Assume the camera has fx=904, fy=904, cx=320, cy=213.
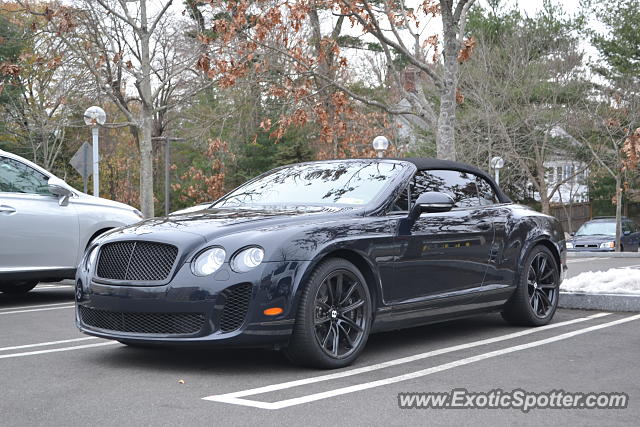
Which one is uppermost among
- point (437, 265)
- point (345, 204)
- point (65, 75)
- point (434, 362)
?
point (65, 75)

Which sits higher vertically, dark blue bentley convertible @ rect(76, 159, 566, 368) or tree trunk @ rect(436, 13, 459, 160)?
tree trunk @ rect(436, 13, 459, 160)

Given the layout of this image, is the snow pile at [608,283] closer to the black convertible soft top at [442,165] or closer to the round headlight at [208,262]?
the black convertible soft top at [442,165]

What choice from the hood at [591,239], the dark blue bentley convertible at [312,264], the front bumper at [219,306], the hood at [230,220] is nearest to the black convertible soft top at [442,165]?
the dark blue bentley convertible at [312,264]

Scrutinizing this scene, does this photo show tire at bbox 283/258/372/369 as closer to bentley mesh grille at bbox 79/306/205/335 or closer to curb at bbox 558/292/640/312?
bentley mesh grille at bbox 79/306/205/335

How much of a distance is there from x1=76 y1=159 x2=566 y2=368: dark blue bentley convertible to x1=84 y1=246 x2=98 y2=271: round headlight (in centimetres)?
1

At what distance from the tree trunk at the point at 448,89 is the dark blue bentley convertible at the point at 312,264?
461cm

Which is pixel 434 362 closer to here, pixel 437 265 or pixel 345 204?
pixel 437 265

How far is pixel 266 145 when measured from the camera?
43.5 meters

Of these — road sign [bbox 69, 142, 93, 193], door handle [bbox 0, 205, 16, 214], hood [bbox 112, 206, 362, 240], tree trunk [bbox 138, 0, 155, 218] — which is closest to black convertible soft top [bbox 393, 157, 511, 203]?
hood [bbox 112, 206, 362, 240]

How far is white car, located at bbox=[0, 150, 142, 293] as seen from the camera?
32.9ft

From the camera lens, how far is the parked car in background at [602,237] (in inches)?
1137

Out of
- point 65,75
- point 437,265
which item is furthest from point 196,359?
point 65,75

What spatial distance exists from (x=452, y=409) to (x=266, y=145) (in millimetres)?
38963

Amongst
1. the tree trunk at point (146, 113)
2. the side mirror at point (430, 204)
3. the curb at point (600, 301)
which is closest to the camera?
the side mirror at point (430, 204)
